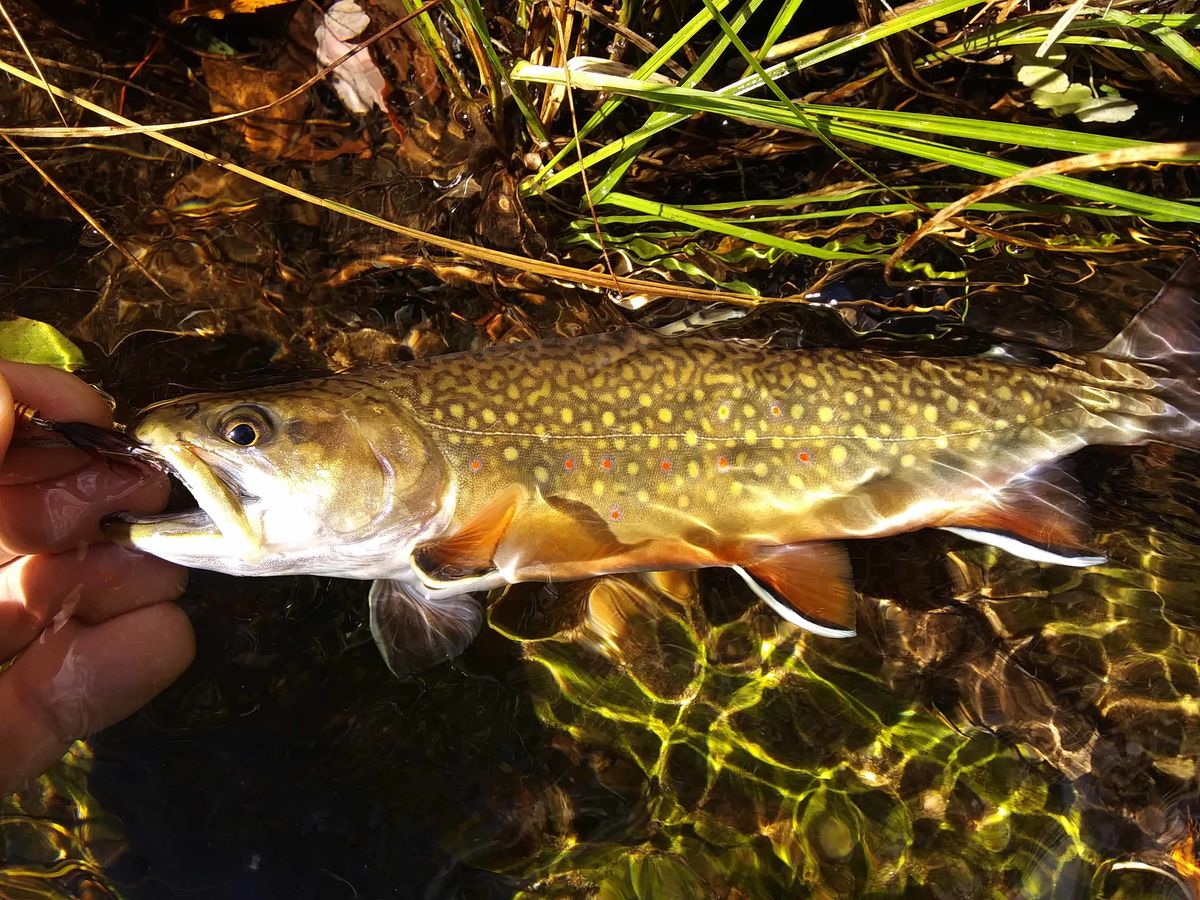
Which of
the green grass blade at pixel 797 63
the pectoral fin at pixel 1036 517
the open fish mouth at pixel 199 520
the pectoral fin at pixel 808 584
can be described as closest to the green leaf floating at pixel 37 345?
the open fish mouth at pixel 199 520

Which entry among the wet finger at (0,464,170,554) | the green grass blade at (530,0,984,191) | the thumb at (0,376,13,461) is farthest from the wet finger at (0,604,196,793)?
the green grass blade at (530,0,984,191)

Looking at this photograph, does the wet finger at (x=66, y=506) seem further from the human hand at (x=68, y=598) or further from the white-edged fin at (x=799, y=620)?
the white-edged fin at (x=799, y=620)

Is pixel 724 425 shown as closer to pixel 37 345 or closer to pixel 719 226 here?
pixel 719 226

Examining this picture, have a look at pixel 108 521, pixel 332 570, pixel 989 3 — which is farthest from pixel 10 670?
pixel 989 3

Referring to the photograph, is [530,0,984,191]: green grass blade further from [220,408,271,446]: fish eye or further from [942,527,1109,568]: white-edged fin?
[942,527,1109,568]: white-edged fin

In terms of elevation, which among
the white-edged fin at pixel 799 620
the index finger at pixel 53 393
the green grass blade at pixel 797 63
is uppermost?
the green grass blade at pixel 797 63

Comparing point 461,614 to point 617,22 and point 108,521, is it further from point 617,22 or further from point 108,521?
point 617,22
